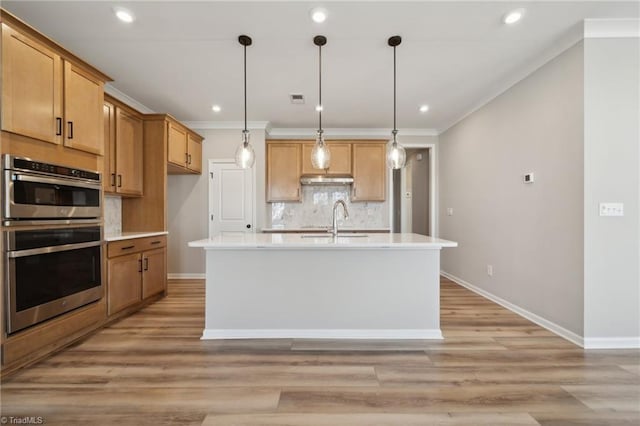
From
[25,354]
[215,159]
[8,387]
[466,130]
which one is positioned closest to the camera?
[8,387]

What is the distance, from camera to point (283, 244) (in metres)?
2.54

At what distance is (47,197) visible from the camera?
2264mm

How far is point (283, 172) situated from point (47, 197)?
324 centimetres

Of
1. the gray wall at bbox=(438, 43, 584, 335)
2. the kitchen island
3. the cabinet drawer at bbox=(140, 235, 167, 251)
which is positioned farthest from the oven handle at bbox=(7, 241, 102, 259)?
the gray wall at bbox=(438, 43, 584, 335)

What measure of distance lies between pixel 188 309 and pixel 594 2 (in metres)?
4.57

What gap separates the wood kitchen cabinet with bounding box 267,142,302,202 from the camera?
5.12 meters

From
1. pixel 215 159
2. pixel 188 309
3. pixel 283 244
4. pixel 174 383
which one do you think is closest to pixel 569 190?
pixel 283 244

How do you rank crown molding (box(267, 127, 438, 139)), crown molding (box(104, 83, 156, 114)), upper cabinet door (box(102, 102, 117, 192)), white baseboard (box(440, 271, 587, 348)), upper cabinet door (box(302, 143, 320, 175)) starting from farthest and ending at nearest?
crown molding (box(267, 127, 438, 139))
upper cabinet door (box(302, 143, 320, 175))
crown molding (box(104, 83, 156, 114))
upper cabinet door (box(102, 102, 117, 192))
white baseboard (box(440, 271, 587, 348))

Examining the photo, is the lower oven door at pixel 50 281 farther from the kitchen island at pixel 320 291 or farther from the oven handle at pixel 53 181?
the kitchen island at pixel 320 291

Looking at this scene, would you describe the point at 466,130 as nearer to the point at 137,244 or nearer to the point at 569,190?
the point at 569,190

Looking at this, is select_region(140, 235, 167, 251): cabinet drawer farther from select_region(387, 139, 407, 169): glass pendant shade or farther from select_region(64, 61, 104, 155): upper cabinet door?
select_region(387, 139, 407, 169): glass pendant shade

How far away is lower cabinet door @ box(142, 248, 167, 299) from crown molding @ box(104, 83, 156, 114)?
6.40 feet

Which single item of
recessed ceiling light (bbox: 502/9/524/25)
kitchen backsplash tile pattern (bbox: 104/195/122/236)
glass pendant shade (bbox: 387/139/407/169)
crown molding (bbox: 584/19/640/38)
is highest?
recessed ceiling light (bbox: 502/9/524/25)

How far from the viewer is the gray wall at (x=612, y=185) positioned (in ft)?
8.02
